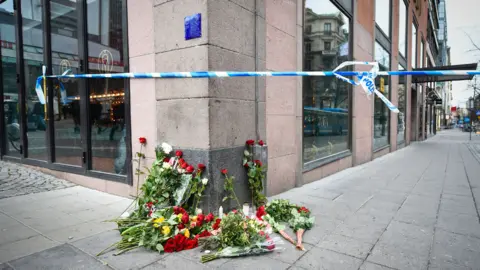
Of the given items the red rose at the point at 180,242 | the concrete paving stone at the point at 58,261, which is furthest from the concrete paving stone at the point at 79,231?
the red rose at the point at 180,242

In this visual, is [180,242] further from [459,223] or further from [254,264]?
[459,223]

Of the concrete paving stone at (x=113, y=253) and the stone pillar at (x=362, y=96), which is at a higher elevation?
the stone pillar at (x=362, y=96)

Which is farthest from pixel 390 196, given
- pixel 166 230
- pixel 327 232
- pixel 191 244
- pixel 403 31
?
pixel 403 31

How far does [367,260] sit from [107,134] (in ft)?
14.9

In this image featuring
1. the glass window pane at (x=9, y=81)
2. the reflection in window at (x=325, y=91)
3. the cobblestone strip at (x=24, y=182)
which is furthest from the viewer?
the glass window pane at (x=9, y=81)

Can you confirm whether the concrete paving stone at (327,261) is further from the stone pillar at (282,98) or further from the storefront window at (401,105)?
the storefront window at (401,105)

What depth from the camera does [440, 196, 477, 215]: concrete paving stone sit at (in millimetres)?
4328

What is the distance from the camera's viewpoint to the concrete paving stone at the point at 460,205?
14.2ft

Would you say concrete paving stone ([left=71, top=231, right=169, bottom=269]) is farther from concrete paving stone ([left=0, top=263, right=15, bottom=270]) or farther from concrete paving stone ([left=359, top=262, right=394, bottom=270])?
concrete paving stone ([left=359, top=262, right=394, bottom=270])

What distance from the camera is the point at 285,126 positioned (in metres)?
5.46

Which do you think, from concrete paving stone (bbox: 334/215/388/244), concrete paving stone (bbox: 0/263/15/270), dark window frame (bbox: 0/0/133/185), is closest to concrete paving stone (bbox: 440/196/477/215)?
concrete paving stone (bbox: 334/215/388/244)

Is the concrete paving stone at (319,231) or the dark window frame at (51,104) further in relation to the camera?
the dark window frame at (51,104)

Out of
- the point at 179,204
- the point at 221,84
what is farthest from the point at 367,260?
the point at 221,84

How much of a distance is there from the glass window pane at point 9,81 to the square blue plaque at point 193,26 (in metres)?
5.89
